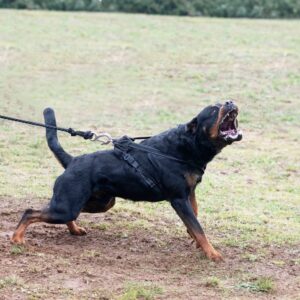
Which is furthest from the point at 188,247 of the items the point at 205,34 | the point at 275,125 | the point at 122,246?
the point at 205,34

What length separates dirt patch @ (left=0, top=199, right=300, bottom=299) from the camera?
5.82 meters

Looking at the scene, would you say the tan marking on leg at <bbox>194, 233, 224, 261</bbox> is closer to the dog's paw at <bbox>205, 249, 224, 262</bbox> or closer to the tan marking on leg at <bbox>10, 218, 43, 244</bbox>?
the dog's paw at <bbox>205, 249, 224, 262</bbox>

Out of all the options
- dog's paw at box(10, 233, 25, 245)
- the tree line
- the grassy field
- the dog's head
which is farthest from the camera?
the tree line

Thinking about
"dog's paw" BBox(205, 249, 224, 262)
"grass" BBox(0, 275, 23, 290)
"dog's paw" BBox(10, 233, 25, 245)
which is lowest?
"dog's paw" BBox(10, 233, 25, 245)

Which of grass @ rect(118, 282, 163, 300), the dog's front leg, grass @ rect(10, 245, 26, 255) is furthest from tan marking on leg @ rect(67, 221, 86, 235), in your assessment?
grass @ rect(118, 282, 163, 300)

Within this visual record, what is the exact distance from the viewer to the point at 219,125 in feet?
21.6

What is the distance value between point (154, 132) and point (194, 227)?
754 centimetres

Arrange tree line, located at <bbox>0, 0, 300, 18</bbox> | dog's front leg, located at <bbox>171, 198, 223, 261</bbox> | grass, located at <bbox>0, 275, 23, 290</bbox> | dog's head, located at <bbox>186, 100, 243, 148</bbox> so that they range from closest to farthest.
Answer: grass, located at <bbox>0, 275, 23, 290</bbox> → dog's head, located at <bbox>186, 100, 243, 148</bbox> → dog's front leg, located at <bbox>171, 198, 223, 261</bbox> → tree line, located at <bbox>0, 0, 300, 18</bbox>

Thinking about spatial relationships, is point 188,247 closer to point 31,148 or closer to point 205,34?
point 31,148

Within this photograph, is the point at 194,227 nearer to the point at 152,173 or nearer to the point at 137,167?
the point at 152,173

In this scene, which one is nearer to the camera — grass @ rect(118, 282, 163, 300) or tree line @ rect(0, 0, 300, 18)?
grass @ rect(118, 282, 163, 300)

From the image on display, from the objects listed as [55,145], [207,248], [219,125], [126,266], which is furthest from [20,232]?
[219,125]

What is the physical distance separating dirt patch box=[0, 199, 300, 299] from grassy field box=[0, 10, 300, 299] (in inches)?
0.6

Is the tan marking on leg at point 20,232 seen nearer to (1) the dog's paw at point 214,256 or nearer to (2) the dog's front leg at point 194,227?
(2) the dog's front leg at point 194,227
